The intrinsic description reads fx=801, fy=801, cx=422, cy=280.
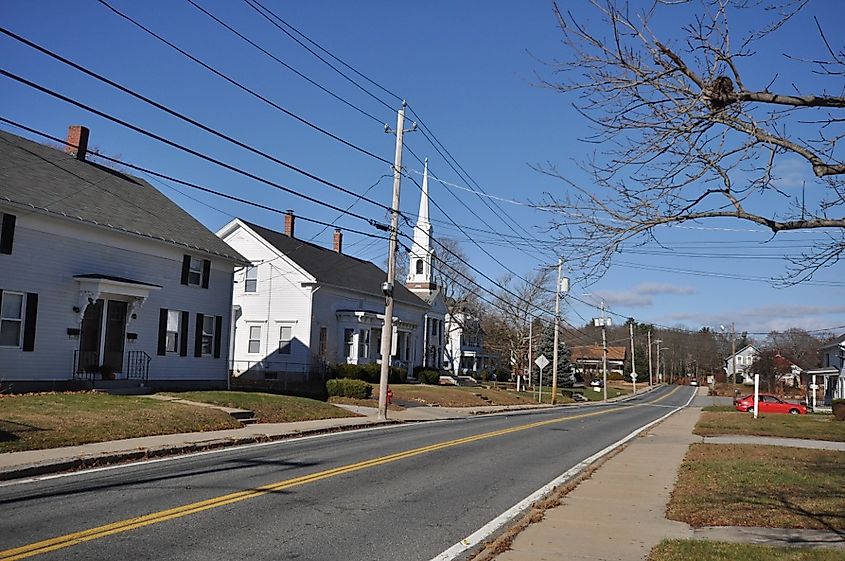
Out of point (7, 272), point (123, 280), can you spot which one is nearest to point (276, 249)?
point (123, 280)

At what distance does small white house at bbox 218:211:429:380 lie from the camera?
43.9 m

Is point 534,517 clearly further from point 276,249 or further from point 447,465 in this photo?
point 276,249

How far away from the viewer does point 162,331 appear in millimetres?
29094

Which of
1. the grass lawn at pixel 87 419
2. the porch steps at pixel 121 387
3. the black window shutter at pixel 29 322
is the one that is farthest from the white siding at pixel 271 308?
the black window shutter at pixel 29 322

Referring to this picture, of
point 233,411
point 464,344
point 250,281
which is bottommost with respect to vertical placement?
point 233,411

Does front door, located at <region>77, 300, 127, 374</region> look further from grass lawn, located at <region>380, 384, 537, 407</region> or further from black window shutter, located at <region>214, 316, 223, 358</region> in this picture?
grass lawn, located at <region>380, 384, 537, 407</region>

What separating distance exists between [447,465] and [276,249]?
3060cm

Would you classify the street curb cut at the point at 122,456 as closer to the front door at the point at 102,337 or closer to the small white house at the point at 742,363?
the front door at the point at 102,337

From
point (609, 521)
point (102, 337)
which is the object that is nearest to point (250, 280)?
point (102, 337)

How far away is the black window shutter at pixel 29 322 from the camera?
23.1 meters

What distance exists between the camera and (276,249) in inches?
1770

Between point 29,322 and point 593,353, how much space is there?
131 meters

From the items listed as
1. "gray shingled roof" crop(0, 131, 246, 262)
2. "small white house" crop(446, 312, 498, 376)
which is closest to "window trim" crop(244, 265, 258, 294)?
"gray shingled roof" crop(0, 131, 246, 262)

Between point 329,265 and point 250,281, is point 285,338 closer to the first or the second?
point 250,281
